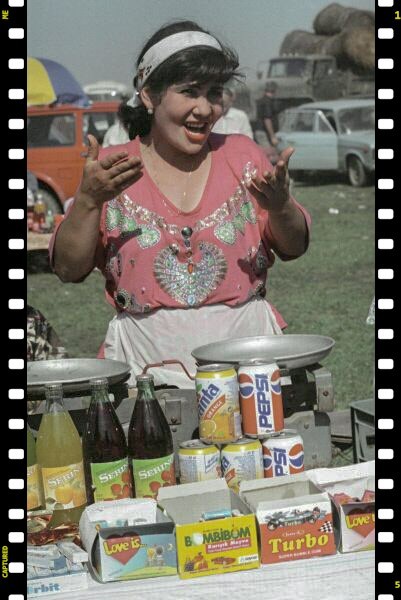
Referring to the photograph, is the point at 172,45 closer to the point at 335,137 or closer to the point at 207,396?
the point at 207,396

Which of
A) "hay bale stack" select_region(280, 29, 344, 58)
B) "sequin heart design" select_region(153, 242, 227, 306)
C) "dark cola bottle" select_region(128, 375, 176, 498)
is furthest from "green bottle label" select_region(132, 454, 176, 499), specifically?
"hay bale stack" select_region(280, 29, 344, 58)

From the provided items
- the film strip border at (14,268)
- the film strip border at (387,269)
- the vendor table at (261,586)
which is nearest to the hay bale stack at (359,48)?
the film strip border at (387,269)

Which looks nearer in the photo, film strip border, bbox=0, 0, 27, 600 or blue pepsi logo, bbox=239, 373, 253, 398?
film strip border, bbox=0, 0, 27, 600

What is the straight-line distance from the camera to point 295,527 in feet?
7.03

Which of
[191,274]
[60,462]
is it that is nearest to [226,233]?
[191,274]

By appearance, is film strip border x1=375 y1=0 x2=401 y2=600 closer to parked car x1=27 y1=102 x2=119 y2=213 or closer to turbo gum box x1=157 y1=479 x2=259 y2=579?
turbo gum box x1=157 y1=479 x2=259 y2=579

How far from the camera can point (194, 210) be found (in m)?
3.07

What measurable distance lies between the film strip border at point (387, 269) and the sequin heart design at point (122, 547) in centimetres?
53

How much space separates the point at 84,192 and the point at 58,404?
1.97ft

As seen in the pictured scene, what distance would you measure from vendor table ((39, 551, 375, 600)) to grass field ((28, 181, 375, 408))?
361 cm

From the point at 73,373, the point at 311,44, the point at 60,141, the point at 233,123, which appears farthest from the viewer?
the point at 311,44

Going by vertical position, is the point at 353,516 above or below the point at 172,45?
below

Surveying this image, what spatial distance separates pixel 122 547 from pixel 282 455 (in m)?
0.47

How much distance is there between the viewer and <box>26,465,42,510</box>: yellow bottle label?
2332 mm
